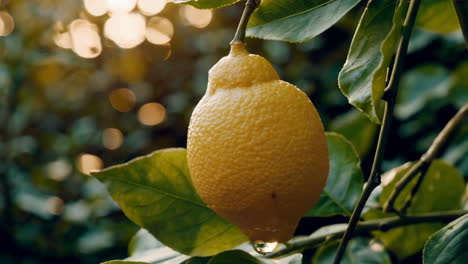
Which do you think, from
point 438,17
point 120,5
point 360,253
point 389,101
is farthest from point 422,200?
point 120,5

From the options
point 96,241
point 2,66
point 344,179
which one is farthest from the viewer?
point 2,66

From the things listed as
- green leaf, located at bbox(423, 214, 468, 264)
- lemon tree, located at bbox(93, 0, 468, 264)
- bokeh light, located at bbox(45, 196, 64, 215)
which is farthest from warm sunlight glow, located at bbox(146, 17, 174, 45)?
green leaf, located at bbox(423, 214, 468, 264)

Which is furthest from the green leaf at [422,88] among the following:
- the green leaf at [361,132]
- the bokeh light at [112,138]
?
the bokeh light at [112,138]

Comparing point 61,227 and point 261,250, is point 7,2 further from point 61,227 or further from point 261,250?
point 261,250

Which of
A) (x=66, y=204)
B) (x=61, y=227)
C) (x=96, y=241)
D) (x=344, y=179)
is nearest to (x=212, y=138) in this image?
(x=344, y=179)

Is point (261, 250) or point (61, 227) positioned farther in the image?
point (61, 227)

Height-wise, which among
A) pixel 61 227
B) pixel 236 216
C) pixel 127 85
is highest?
pixel 236 216

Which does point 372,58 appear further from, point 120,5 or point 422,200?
point 120,5
